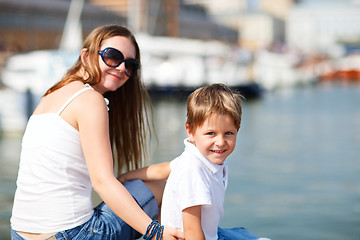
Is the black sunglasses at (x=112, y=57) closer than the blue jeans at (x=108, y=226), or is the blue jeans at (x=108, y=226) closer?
the blue jeans at (x=108, y=226)

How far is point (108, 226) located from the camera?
210 cm

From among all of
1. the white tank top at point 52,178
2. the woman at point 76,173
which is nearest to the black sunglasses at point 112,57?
the woman at point 76,173

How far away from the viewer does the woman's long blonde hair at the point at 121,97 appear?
2209 mm

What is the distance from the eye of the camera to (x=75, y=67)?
7.52 ft

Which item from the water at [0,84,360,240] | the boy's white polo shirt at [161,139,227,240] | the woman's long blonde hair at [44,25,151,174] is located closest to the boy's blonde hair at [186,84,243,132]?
the boy's white polo shirt at [161,139,227,240]

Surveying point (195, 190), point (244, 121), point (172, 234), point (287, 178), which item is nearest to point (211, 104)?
point (195, 190)

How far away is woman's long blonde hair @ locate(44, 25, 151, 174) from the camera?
7.25 ft

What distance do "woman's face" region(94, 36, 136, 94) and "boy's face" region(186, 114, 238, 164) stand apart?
1.50ft

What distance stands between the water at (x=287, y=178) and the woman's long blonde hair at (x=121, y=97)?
46cm

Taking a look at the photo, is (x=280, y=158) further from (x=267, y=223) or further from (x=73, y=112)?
(x=73, y=112)

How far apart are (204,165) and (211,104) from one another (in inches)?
8.5

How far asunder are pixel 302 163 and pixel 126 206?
6.29m

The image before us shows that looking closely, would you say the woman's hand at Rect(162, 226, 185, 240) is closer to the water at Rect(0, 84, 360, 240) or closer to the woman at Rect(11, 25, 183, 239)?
the woman at Rect(11, 25, 183, 239)

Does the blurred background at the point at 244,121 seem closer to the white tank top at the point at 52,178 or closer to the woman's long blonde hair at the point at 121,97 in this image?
the woman's long blonde hair at the point at 121,97
